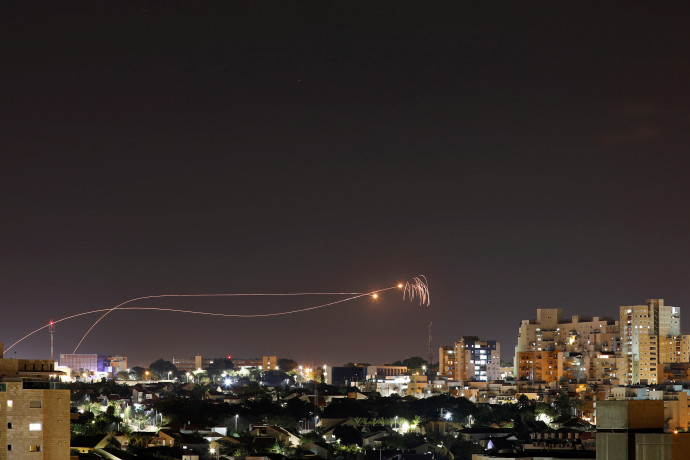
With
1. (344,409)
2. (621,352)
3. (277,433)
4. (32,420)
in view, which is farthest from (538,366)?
(32,420)

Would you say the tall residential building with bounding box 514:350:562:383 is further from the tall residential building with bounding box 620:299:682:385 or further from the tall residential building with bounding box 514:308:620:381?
A: the tall residential building with bounding box 620:299:682:385

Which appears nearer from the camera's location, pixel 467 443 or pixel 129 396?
pixel 467 443

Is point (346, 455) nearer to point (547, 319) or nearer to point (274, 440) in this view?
point (274, 440)

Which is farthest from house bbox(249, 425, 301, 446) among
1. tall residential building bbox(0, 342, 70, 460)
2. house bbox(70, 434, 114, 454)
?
tall residential building bbox(0, 342, 70, 460)

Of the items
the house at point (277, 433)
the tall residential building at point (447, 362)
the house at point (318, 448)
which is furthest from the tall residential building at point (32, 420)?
the tall residential building at point (447, 362)

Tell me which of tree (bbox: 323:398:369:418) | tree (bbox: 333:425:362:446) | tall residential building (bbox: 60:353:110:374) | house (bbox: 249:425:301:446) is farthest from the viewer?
tall residential building (bbox: 60:353:110:374)

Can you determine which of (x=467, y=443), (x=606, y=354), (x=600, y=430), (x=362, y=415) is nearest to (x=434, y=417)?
(x=362, y=415)
